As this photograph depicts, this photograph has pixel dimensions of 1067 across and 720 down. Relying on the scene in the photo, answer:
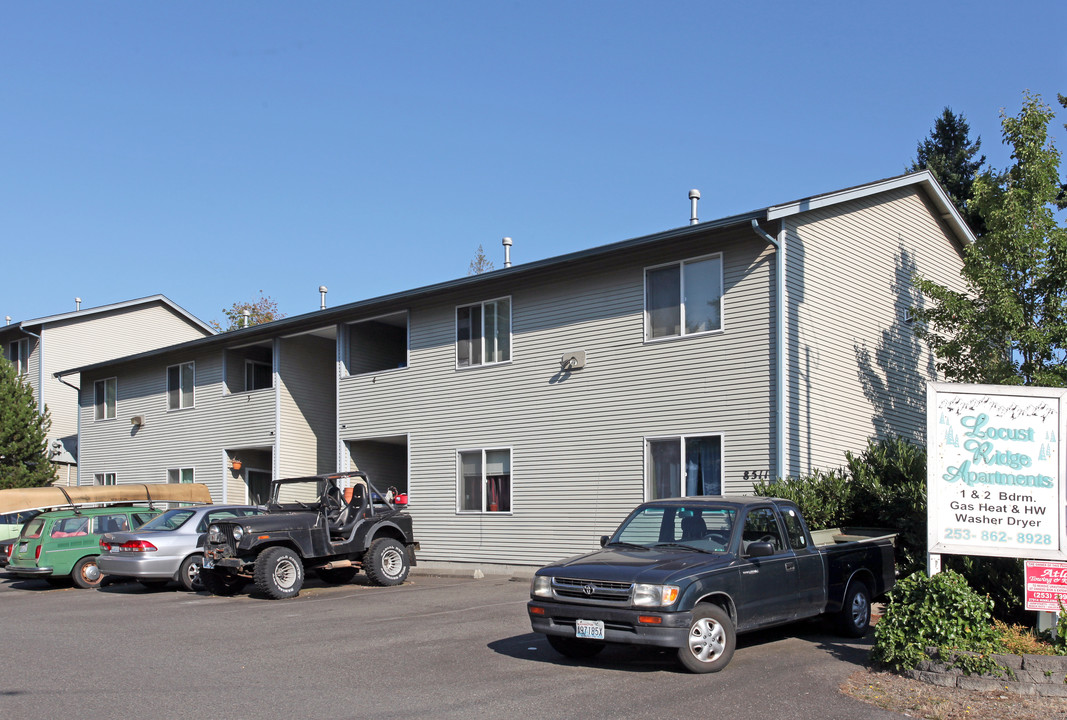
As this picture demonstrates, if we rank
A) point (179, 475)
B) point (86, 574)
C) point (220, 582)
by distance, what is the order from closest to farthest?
point (220, 582) < point (86, 574) < point (179, 475)

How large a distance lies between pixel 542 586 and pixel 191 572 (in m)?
9.48

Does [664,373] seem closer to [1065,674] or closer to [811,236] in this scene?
[811,236]

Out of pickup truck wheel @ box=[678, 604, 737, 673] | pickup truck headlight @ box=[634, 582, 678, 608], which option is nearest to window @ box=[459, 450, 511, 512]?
pickup truck wheel @ box=[678, 604, 737, 673]

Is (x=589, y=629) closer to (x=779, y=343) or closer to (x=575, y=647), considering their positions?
(x=575, y=647)

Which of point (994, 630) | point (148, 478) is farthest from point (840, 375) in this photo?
point (148, 478)

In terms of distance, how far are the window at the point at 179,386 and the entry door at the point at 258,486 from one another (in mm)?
2991

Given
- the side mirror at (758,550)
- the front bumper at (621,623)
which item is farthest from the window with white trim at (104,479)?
the side mirror at (758,550)

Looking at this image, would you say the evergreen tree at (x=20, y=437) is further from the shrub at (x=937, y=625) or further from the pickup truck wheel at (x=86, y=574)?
the shrub at (x=937, y=625)

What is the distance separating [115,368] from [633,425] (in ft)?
67.5

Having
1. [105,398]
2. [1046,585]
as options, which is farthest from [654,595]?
[105,398]

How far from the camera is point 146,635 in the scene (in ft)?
37.3

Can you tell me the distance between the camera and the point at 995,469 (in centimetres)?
908

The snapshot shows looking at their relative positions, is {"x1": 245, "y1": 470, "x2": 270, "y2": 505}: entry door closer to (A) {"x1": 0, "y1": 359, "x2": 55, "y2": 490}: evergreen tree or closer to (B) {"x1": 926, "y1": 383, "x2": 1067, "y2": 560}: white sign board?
(A) {"x1": 0, "y1": 359, "x2": 55, "y2": 490}: evergreen tree

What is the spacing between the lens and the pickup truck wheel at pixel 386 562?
1633 cm
